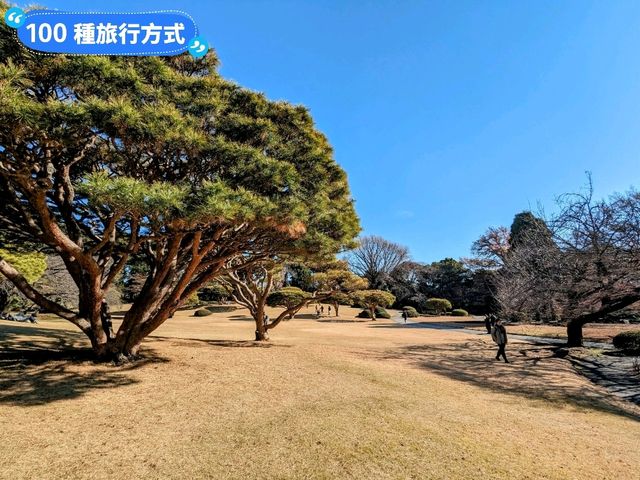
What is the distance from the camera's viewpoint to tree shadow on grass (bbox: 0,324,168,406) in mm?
6830

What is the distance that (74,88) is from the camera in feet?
20.3


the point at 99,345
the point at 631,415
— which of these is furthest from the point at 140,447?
the point at 631,415

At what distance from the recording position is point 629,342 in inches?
639

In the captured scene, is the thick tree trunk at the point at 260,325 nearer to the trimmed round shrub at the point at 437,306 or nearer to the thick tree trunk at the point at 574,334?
the thick tree trunk at the point at 574,334

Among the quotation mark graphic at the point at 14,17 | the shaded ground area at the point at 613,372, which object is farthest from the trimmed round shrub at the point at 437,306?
the quotation mark graphic at the point at 14,17

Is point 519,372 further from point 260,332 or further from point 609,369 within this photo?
point 260,332

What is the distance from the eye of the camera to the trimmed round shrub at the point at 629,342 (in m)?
15.7

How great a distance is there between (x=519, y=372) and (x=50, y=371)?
45.8 feet

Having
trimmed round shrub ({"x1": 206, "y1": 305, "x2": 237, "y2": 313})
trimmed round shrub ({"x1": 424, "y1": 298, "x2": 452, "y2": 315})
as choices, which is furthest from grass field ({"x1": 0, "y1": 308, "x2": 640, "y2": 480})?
trimmed round shrub ({"x1": 424, "y1": 298, "x2": 452, "y2": 315})

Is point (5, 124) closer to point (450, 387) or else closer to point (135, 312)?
point (135, 312)

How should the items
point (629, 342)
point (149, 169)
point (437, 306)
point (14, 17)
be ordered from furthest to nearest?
point (437, 306) → point (629, 342) → point (149, 169) → point (14, 17)

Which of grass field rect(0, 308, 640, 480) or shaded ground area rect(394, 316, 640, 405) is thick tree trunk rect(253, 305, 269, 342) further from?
shaded ground area rect(394, 316, 640, 405)

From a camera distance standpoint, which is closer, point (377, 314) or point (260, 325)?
point (260, 325)

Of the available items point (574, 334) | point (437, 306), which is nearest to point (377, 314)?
point (437, 306)
